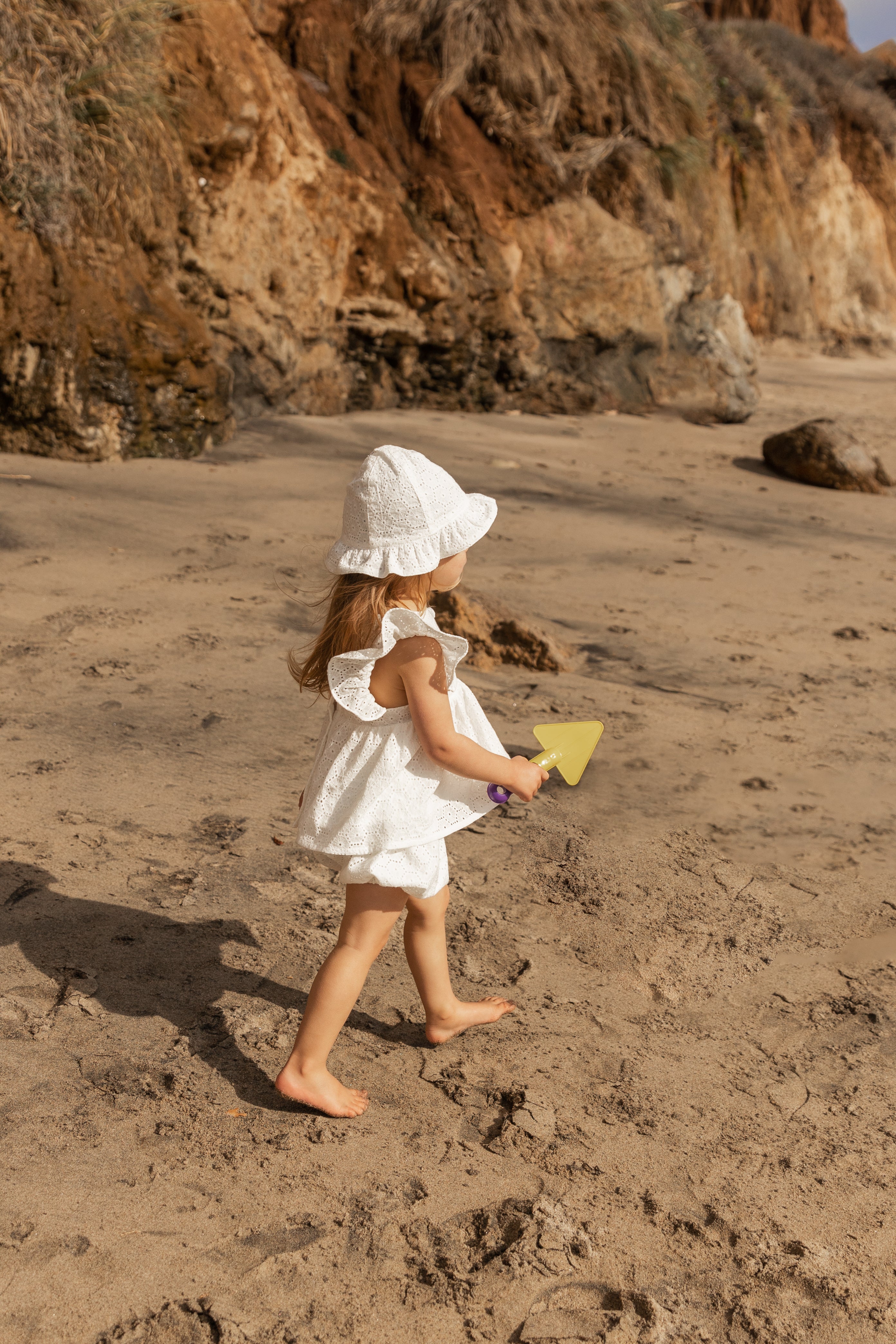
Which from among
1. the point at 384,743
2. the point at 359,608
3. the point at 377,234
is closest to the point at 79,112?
the point at 377,234

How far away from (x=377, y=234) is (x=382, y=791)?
24.0 ft

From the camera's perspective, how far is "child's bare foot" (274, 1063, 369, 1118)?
6.14ft

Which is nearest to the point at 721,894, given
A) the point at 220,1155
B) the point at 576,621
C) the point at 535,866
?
the point at 535,866

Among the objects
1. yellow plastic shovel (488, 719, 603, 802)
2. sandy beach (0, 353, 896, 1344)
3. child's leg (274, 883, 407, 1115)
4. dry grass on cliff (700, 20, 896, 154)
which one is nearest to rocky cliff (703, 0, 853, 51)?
dry grass on cliff (700, 20, 896, 154)

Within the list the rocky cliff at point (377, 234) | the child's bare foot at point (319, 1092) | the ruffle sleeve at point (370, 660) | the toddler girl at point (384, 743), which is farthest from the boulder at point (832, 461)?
the child's bare foot at point (319, 1092)

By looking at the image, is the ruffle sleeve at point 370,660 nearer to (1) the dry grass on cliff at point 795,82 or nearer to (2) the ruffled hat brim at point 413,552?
(2) the ruffled hat brim at point 413,552

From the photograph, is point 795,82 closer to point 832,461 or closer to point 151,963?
point 832,461

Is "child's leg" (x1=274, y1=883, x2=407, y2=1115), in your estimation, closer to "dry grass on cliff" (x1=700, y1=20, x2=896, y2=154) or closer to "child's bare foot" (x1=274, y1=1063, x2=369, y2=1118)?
"child's bare foot" (x1=274, y1=1063, x2=369, y2=1118)

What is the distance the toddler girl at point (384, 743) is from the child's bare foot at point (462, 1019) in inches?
8.7

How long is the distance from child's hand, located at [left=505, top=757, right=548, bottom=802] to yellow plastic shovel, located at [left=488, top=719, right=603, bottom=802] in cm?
16

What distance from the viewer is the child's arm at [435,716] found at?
6.10ft

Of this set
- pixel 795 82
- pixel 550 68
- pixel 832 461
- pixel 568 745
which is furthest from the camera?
pixel 795 82

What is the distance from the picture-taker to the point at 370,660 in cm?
187

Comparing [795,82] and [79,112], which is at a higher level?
[795,82]
